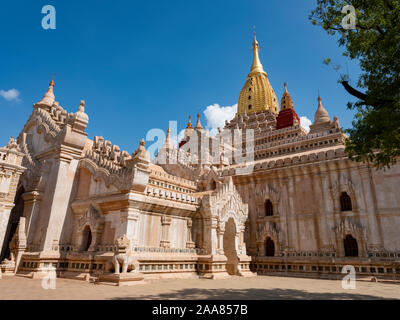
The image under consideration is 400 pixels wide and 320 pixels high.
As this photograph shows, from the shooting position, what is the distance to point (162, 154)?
38.2 metres

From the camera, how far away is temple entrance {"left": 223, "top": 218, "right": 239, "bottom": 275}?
71.2 feet

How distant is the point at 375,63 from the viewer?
36.5 ft

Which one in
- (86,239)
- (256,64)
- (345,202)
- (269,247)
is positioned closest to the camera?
(86,239)

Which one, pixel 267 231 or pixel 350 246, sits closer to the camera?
pixel 350 246

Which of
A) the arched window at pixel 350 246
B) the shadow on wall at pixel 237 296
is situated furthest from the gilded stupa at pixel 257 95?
the shadow on wall at pixel 237 296

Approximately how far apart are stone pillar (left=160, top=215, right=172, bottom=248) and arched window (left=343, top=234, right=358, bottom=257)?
12808 millimetres

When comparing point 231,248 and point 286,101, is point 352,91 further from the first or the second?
point 286,101

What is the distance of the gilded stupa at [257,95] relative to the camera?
58522mm

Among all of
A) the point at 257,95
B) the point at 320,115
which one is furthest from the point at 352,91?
→ the point at 257,95

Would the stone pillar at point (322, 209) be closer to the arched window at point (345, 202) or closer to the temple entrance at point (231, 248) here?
the arched window at point (345, 202)

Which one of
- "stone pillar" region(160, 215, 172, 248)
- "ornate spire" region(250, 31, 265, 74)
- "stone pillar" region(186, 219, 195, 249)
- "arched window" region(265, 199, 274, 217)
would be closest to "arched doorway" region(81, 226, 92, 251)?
"stone pillar" region(160, 215, 172, 248)

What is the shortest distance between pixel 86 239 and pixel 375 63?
17.8m

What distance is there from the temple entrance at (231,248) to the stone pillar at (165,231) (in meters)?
5.56

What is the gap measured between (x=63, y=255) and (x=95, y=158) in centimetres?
626
